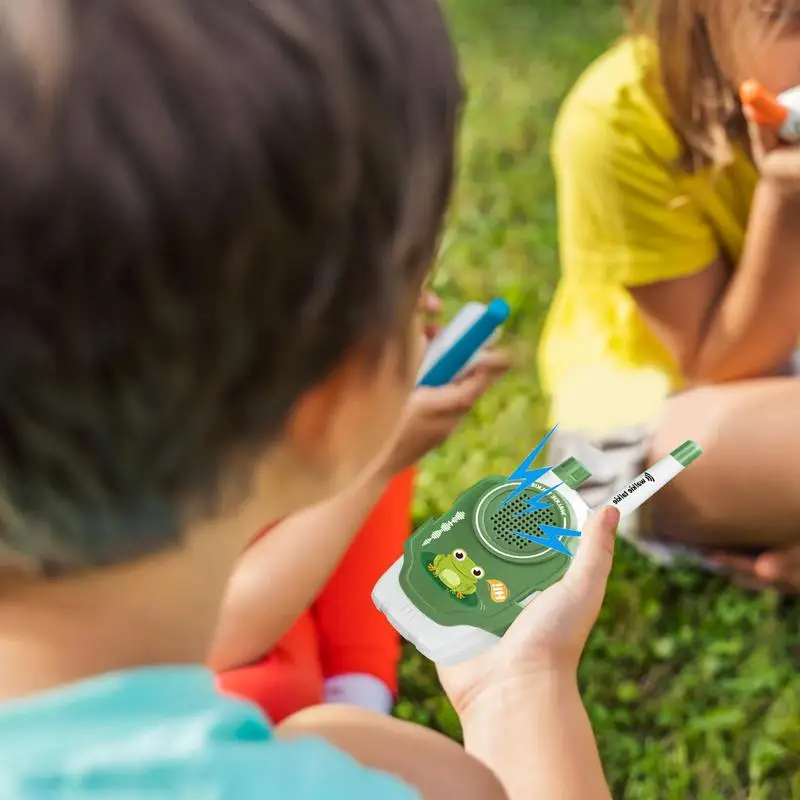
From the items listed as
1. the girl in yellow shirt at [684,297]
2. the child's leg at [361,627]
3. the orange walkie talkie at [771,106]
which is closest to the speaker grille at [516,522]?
the child's leg at [361,627]

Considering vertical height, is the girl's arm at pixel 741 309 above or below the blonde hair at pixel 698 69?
below

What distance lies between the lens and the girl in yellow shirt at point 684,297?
38.1 inches

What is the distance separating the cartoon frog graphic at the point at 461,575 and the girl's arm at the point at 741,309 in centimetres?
47

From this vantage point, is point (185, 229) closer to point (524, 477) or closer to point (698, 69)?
point (524, 477)

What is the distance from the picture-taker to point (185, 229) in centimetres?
33

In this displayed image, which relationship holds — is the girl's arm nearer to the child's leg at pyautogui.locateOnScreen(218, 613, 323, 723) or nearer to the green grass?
the green grass

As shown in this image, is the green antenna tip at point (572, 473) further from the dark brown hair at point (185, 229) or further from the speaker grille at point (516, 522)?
the dark brown hair at point (185, 229)

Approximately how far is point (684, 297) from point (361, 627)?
466 mm

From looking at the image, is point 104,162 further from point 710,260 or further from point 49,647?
point 710,260

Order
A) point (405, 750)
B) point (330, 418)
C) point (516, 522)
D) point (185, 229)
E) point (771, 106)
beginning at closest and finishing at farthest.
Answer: point (185, 229)
point (330, 418)
point (405, 750)
point (516, 522)
point (771, 106)

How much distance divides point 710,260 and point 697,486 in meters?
0.23

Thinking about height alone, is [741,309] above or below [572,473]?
below

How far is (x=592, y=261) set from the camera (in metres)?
1.06

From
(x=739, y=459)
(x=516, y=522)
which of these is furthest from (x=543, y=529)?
(x=739, y=459)
